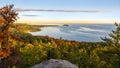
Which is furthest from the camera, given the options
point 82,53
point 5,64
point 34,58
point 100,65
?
point 82,53

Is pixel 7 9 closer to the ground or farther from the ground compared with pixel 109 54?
farther from the ground

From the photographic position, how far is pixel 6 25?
42656 mm

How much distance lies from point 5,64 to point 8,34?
26.8 feet

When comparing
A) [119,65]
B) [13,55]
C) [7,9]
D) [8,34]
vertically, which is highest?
[7,9]

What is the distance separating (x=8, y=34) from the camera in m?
43.7

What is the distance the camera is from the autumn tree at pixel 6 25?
140ft

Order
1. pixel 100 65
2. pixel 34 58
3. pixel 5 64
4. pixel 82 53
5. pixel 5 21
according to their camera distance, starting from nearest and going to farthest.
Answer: pixel 5 21, pixel 5 64, pixel 100 65, pixel 34 58, pixel 82 53

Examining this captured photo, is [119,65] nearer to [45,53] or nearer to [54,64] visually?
[45,53]

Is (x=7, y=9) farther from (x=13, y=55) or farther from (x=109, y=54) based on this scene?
(x=109, y=54)

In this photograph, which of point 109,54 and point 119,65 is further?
point 109,54

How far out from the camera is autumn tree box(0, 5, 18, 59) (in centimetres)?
4266

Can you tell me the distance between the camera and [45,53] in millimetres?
74750

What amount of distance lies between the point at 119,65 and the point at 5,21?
3402 centimetres

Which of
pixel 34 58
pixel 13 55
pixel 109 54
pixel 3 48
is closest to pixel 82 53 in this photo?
pixel 109 54
